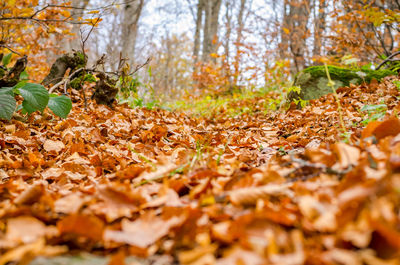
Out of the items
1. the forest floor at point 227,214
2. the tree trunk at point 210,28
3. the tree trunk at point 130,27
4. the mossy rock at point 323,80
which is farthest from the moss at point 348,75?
the tree trunk at point 210,28

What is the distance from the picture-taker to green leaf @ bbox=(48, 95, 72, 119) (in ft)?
7.05

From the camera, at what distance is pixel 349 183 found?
78cm

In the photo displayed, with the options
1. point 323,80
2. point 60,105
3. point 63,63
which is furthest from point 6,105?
point 323,80

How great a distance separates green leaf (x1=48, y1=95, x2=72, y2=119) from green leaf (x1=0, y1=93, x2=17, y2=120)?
269mm

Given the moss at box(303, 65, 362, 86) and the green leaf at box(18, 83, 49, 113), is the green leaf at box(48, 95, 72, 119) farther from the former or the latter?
the moss at box(303, 65, 362, 86)

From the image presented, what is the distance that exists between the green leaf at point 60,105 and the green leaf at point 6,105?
0.27 meters

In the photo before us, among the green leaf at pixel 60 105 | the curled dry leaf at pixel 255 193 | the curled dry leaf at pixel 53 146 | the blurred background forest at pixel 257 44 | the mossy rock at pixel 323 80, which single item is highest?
the blurred background forest at pixel 257 44

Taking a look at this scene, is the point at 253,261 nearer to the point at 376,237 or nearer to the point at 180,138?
the point at 376,237

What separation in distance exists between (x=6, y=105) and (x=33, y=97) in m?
0.18

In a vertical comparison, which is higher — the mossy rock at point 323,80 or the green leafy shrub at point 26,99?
the mossy rock at point 323,80

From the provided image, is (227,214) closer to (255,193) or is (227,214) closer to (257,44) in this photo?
(255,193)

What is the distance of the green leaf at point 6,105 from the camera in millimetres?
1873

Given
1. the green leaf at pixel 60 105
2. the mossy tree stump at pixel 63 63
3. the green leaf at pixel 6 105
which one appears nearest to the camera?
the green leaf at pixel 6 105

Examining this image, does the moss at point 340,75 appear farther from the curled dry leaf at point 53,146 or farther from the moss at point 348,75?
the curled dry leaf at point 53,146
